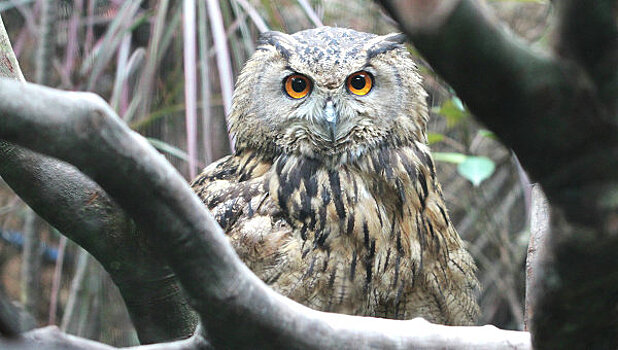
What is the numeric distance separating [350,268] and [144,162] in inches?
33.0

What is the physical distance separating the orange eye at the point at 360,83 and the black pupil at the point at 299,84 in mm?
105

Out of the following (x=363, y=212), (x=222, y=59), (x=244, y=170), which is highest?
(x=222, y=59)

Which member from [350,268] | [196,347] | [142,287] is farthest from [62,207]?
[350,268]

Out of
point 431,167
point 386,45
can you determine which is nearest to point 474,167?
point 431,167

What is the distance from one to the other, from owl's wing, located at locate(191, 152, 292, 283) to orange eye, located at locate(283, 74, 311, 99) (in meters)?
0.18

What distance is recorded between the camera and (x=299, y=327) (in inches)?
31.9

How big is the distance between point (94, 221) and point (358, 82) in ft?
2.46

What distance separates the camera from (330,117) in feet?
4.99

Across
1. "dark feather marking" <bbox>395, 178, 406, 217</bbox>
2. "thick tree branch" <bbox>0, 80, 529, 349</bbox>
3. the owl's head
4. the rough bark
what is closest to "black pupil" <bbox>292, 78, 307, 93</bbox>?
the owl's head

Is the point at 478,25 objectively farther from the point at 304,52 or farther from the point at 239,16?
the point at 239,16

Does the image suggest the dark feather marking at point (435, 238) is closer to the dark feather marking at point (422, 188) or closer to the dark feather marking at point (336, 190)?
the dark feather marking at point (422, 188)

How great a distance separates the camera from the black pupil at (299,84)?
1.59 m

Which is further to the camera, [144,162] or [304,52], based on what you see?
[304,52]

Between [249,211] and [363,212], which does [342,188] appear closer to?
[363,212]
